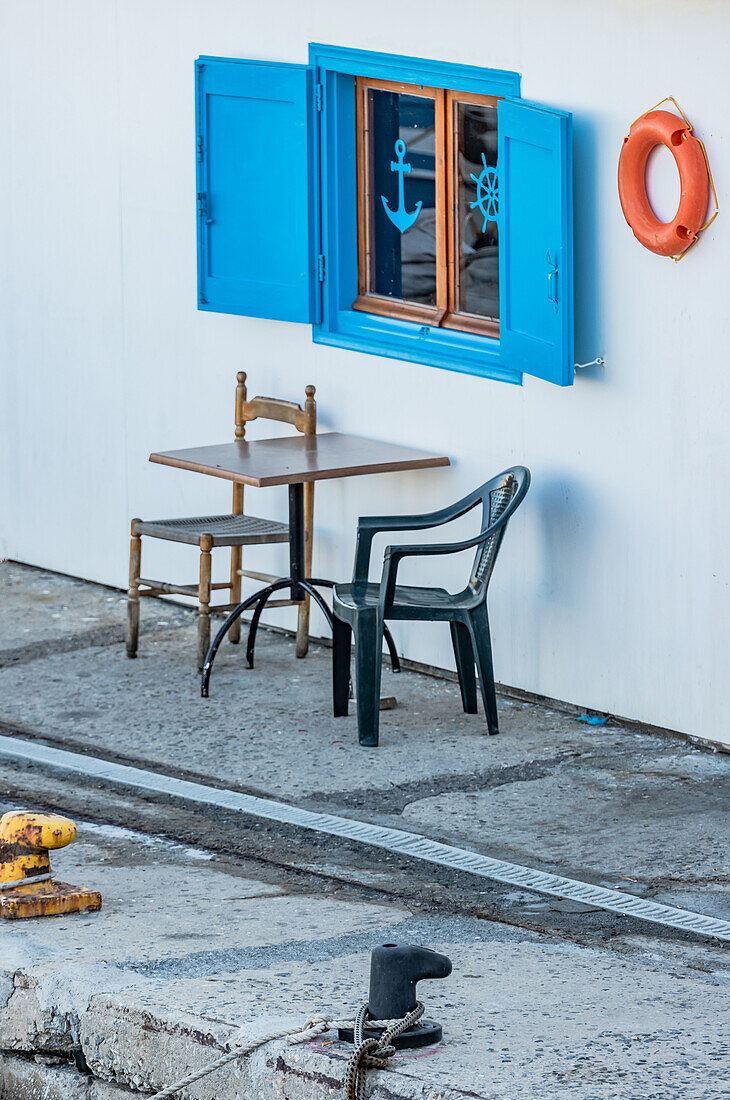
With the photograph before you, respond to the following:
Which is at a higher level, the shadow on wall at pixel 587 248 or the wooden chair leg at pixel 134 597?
the shadow on wall at pixel 587 248

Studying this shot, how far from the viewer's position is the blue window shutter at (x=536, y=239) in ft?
23.7

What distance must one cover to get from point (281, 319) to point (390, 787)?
260cm

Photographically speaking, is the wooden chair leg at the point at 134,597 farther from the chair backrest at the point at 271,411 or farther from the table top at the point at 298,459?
the chair backrest at the point at 271,411

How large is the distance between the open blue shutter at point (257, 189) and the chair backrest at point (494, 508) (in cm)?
147

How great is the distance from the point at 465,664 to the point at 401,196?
2128mm

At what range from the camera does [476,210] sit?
804 cm

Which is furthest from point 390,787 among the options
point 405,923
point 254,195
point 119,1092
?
point 254,195

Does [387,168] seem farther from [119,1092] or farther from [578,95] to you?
→ [119,1092]

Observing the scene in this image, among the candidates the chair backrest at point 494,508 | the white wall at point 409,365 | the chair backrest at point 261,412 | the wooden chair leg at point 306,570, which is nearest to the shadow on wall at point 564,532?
the white wall at point 409,365

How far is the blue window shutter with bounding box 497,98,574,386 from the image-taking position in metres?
7.22

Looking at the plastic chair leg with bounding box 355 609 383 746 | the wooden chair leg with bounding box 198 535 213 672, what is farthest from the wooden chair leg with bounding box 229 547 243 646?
the plastic chair leg with bounding box 355 609 383 746

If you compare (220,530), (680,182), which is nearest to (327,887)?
(220,530)

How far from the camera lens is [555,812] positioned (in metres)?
6.61

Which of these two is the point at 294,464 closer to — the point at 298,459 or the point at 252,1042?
the point at 298,459
